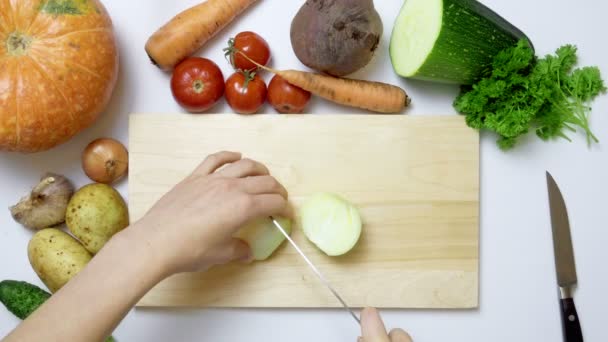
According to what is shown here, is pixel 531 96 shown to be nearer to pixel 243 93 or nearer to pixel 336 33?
pixel 336 33

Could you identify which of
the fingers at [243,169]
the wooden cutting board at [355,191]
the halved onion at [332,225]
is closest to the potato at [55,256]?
the wooden cutting board at [355,191]

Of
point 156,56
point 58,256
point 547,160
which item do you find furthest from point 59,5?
point 547,160

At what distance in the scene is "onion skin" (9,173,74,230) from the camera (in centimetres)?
117

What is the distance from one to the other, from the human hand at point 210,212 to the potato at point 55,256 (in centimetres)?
26

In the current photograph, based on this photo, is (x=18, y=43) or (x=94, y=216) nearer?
(x=18, y=43)

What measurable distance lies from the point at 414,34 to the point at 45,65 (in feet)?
2.48

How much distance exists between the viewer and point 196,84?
3.74 feet

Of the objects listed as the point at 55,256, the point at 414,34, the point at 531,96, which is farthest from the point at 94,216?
the point at 531,96

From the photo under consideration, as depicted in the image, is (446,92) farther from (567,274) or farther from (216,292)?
(216,292)

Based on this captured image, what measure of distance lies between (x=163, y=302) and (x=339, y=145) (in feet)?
1.76

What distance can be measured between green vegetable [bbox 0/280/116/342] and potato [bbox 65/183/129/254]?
5.9 inches

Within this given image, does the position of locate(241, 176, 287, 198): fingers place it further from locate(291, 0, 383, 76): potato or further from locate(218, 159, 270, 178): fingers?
locate(291, 0, 383, 76): potato

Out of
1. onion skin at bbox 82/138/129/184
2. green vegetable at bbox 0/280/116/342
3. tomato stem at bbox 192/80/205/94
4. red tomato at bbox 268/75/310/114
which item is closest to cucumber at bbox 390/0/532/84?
red tomato at bbox 268/75/310/114

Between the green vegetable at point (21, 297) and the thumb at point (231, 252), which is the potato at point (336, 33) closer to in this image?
the thumb at point (231, 252)
